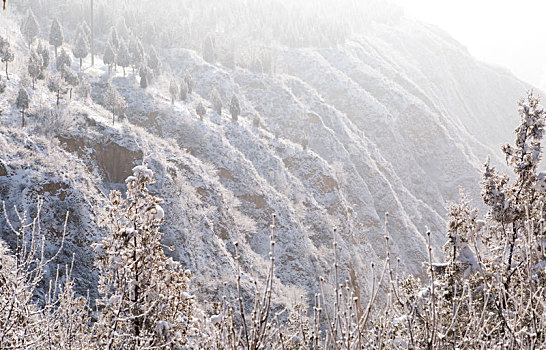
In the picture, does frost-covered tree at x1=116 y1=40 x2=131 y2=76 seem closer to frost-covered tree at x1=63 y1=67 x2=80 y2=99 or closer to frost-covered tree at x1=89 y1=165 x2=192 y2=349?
frost-covered tree at x1=63 y1=67 x2=80 y2=99

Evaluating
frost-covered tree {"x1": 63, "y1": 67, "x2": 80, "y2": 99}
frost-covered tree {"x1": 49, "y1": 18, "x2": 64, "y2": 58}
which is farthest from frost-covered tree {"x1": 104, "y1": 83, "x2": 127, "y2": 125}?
frost-covered tree {"x1": 49, "y1": 18, "x2": 64, "y2": 58}

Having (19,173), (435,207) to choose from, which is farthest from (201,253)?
(435,207)

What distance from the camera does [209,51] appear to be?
66688 millimetres

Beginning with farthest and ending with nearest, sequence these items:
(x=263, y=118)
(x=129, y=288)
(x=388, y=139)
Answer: (x=388, y=139)
(x=263, y=118)
(x=129, y=288)

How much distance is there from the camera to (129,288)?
7621mm

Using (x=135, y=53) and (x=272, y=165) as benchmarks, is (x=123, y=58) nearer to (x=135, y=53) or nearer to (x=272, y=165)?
(x=135, y=53)

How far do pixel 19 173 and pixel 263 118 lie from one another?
36928 mm

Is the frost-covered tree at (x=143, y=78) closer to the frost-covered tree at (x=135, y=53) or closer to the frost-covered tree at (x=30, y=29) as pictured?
the frost-covered tree at (x=135, y=53)

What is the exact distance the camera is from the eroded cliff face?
25.7 meters

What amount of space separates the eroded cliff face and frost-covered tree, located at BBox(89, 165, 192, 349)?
127cm

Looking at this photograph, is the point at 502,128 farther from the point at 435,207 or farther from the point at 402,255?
the point at 402,255

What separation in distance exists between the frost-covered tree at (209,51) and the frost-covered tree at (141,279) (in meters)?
62.0

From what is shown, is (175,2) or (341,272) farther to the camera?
(175,2)

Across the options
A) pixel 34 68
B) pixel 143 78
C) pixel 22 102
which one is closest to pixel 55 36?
pixel 143 78
